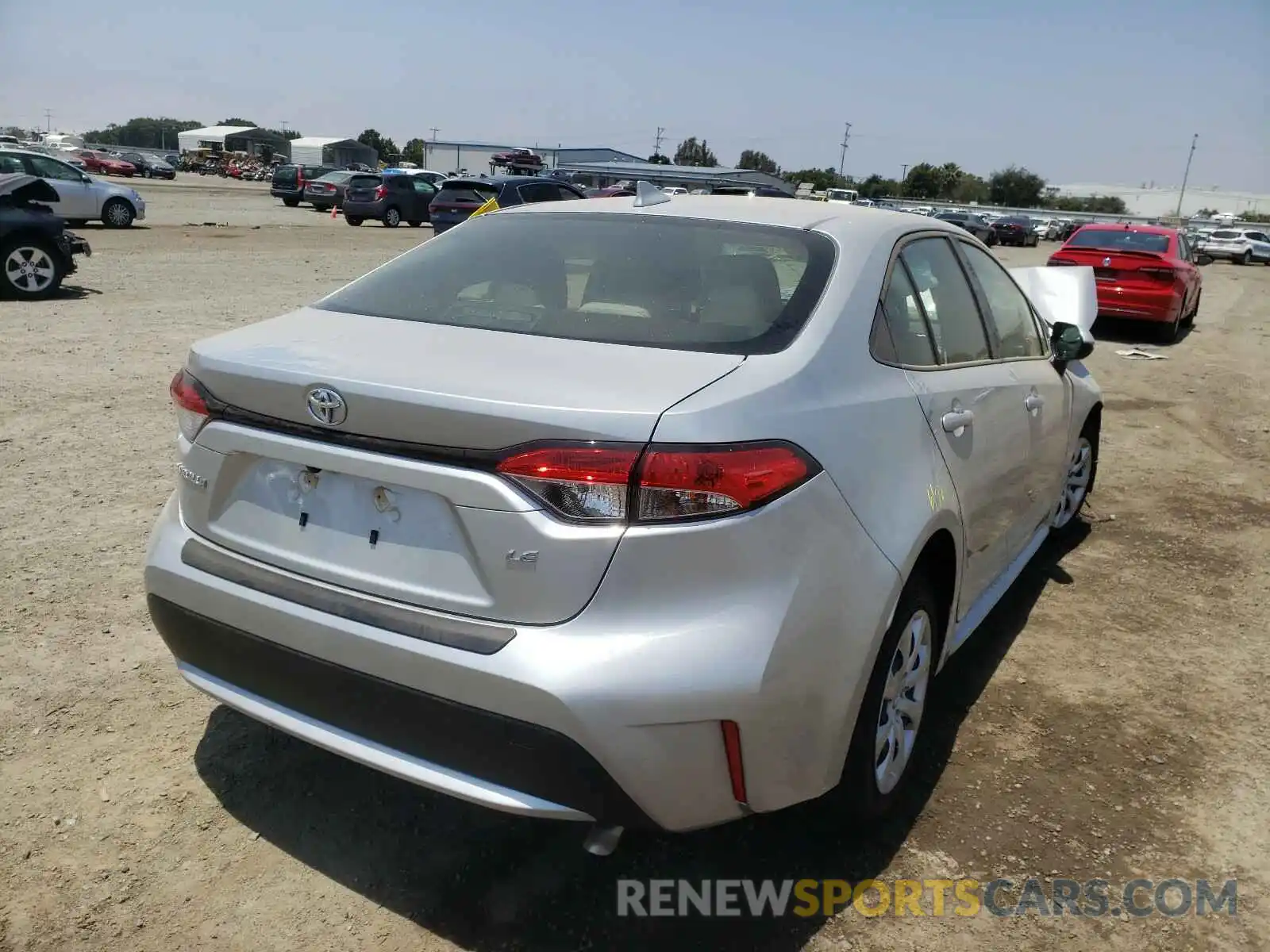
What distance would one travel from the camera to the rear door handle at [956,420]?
2.98 metres

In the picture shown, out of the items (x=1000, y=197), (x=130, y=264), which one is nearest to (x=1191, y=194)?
(x=1000, y=197)

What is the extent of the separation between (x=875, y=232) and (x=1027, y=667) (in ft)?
6.25

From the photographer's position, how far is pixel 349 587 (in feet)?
7.66

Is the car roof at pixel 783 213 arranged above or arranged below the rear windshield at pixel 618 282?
above

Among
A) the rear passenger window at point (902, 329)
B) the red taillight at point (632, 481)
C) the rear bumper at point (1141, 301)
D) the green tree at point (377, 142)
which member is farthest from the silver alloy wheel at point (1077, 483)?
the green tree at point (377, 142)

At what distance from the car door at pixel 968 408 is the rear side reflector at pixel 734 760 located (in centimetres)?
116

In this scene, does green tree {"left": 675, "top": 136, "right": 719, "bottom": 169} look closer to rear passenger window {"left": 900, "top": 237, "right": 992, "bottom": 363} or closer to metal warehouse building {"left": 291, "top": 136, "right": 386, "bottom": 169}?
metal warehouse building {"left": 291, "top": 136, "right": 386, "bottom": 169}

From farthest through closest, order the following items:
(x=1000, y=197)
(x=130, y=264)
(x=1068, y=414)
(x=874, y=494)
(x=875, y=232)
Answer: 1. (x=1000, y=197)
2. (x=130, y=264)
3. (x=1068, y=414)
4. (x=875, y=232)
5. (x=874, y=494)

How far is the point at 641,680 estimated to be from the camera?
209 centimetres

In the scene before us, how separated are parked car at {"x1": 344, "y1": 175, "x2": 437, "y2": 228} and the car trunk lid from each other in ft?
96.1

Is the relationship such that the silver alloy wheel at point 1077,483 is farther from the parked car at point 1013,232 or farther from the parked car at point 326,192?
the parked car at point 1013,232

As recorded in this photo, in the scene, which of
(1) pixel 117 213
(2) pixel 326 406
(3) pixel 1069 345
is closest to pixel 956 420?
(3) pixel 1069 345

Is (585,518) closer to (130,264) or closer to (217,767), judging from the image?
(217,767)

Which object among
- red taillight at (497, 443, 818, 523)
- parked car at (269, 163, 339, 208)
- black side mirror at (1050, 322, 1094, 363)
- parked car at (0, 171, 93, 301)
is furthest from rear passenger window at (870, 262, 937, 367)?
parked car at (269, 163, 339, 208)
